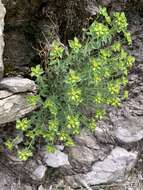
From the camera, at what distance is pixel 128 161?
13.4 feet

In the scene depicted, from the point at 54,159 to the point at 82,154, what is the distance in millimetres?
290

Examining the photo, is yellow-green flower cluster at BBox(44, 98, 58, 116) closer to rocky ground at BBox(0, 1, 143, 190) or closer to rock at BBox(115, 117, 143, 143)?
rocky ground at BBox(0, 1, 143, 190)

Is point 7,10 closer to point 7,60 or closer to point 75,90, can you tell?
point 7,60

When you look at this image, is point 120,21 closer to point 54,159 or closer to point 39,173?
point 54,159

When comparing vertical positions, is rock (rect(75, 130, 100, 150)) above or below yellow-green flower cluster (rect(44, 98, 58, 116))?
below

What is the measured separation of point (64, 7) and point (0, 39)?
3.12 ft

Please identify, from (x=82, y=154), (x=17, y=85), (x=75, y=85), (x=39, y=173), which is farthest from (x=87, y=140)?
(x=17, y=85)

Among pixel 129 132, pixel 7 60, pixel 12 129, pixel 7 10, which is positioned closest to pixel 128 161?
pixel 129 132

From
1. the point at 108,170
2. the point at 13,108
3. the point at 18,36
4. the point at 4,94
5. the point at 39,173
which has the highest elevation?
the point at 18,36

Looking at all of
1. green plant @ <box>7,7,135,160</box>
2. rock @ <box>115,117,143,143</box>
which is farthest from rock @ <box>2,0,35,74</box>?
rock @ <box>115,117,143,143</box>

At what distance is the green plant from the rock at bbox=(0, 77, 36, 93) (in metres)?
0.09

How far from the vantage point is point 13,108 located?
3.43m

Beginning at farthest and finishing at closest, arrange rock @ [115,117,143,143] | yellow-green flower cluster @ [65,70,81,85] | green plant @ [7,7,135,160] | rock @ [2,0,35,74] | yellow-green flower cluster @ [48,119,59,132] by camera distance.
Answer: rock @ [115,117,143,143]
rock @ [2,0,35,74]
yellow-green flower cluster @ [48,119,59,132]
green plant @ [7,7,135,160]
yellow-green flower cluster @ [65,70,81,85]

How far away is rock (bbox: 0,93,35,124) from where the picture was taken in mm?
3349
